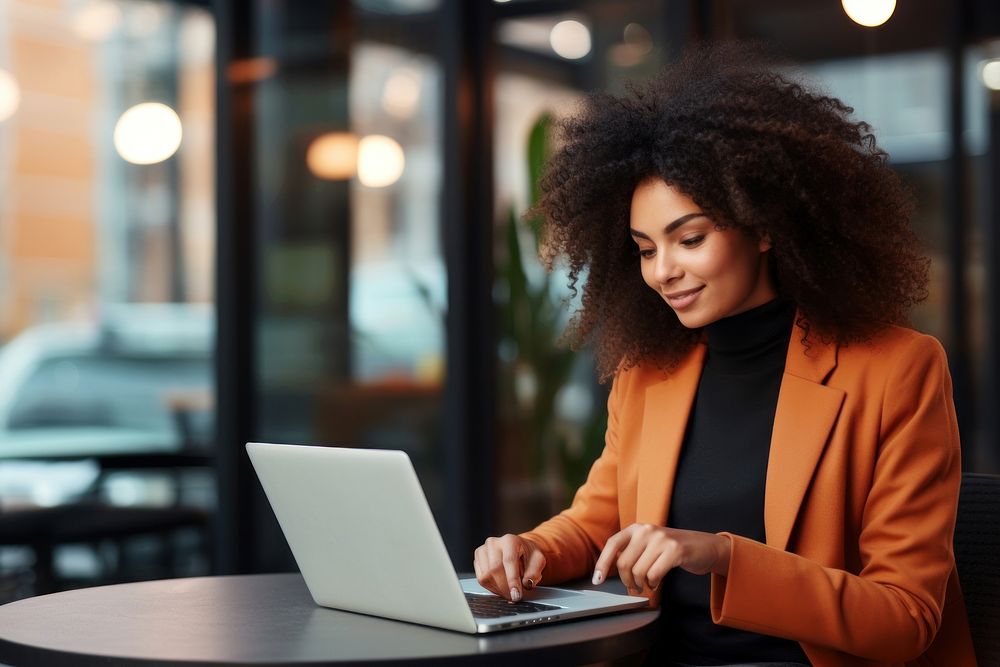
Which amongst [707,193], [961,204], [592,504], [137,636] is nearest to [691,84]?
[707,193]

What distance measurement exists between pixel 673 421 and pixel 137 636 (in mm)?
885

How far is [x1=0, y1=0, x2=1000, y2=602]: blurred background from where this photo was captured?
4.16m

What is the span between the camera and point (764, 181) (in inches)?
71.7

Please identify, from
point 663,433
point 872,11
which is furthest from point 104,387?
point 663,433

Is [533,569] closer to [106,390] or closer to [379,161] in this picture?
[379,161]

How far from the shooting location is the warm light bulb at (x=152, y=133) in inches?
183

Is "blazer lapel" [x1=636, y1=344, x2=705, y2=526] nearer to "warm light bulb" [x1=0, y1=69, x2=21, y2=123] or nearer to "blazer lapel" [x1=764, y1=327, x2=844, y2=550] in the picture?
"blazer lapel" [x1=764, y1=327, x2=844, y2=550]

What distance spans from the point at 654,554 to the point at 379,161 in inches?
123

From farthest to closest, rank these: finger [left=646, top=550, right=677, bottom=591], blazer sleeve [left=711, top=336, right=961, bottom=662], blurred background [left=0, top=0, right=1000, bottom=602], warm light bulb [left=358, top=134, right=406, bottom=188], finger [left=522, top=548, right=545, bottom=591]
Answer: warm light bulb [left=358, top=134, right=406, bottom=188]
blurred background [left=0, top=0, right=1000, bottom=602]
finger [left=522, top=548, right=545, bottom=591]
blazer sleeve [left=711, top=336, right=961, bottom=662]
finger [left=646, top=550, right=677, bottom=591]

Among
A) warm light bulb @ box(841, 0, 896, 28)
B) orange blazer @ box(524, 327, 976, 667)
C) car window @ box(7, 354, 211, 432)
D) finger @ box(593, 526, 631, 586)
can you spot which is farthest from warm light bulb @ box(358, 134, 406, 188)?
finger @ box(593, 526, 631, 586)

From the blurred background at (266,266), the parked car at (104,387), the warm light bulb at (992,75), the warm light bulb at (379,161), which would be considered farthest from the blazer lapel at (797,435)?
the parked car at (104,387)

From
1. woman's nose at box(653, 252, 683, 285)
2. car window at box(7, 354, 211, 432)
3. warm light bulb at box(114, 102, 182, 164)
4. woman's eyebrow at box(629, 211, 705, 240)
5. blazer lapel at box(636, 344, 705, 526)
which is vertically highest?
warm light bulb at box(114, 102, 182, 164)

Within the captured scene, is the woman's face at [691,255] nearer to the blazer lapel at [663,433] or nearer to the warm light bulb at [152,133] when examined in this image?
the blazer lapel at [663,433]

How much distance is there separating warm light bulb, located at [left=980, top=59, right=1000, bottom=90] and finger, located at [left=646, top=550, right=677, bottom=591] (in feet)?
7.83
